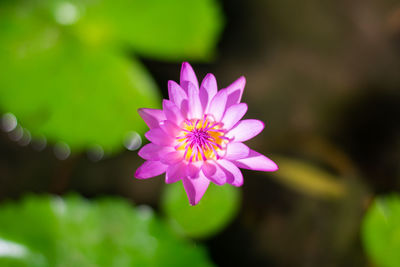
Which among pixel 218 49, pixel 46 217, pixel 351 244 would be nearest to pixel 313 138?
pixel 351 244

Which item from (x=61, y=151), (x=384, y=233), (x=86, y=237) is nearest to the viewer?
(x=384, y=233)

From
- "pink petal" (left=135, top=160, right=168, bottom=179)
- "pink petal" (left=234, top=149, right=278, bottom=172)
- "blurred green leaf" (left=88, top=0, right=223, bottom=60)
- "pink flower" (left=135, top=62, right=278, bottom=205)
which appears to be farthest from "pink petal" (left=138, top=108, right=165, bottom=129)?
"blurred green leaf" (left=88, top=0, right=223, bottom=60)

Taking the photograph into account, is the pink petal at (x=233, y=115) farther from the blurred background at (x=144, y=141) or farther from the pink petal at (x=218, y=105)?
the blurred background at (x=144, y=141)

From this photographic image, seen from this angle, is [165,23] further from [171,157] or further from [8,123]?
[171,157]

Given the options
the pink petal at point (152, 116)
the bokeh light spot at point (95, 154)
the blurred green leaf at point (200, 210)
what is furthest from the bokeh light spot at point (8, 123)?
the pink petal at point (152, 116)

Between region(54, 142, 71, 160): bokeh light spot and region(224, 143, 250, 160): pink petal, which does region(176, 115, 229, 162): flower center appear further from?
region(54, 142, 71, 160): bokeh light spot

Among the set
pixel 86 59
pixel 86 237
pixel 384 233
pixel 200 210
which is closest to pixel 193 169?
pixel 200 210
